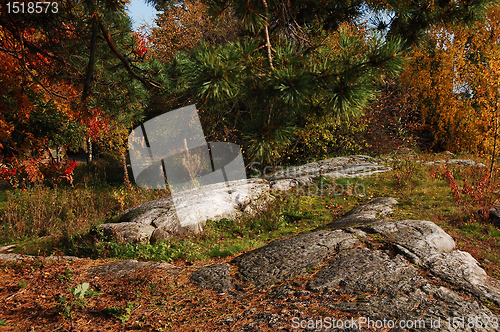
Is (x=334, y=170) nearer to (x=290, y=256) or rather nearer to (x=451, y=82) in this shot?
(x=290, y=256)

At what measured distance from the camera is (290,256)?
3.67 m

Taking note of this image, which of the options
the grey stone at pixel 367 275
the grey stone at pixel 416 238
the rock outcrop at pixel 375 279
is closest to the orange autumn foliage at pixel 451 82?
the grey stone at pixel 416 238

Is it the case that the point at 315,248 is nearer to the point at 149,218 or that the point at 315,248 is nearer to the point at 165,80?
the point at 165,80

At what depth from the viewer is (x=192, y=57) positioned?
1.61m

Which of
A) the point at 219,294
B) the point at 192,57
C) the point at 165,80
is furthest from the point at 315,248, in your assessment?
the point at 192,57

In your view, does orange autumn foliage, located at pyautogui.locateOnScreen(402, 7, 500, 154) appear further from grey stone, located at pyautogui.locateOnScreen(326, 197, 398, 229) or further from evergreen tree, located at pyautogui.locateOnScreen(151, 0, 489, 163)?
evergreen tree, located at pyautogui.locateOnScreen(151, 0, 489, 163)

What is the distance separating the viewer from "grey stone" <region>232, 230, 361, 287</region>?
339 cm

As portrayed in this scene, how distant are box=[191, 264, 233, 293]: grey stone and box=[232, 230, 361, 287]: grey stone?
19 centimetres

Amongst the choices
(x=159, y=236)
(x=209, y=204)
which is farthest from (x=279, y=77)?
(x=209, y=204)

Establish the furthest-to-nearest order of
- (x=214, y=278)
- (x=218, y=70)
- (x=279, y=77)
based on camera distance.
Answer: (x=214, y=278) < (x=279, y=77) < (x=218, y=70)

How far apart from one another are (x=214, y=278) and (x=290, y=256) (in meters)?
0.90

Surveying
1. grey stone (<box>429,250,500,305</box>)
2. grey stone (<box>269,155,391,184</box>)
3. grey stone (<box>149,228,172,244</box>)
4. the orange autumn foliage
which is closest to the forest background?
grey stone (<box>149,228,172,244</box>)

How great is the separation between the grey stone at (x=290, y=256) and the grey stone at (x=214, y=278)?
190 mm

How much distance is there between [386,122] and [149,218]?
9.45 meters
